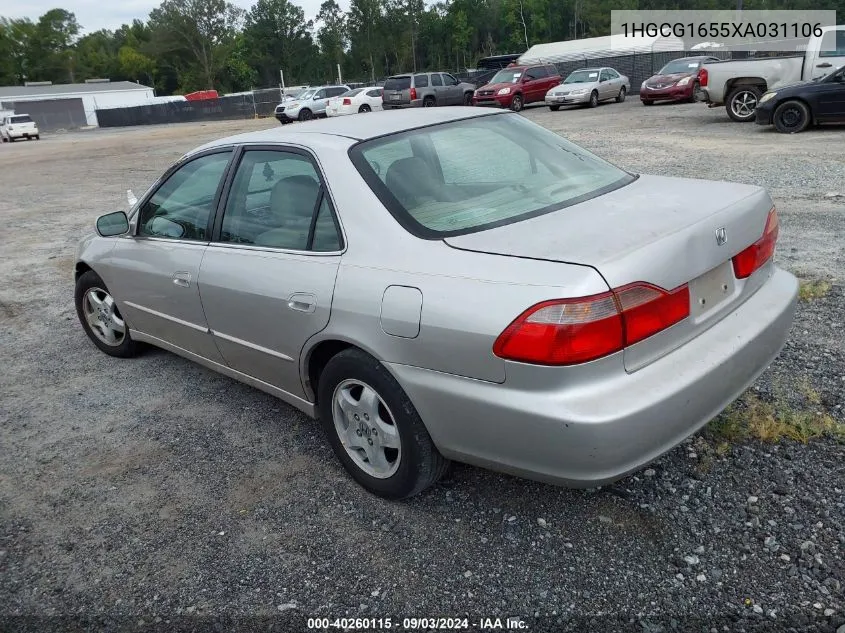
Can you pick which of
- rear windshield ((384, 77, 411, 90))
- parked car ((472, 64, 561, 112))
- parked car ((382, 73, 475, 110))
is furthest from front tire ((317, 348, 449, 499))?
rear windshield ((384, 77, 411, 90))

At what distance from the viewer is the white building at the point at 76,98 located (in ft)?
223

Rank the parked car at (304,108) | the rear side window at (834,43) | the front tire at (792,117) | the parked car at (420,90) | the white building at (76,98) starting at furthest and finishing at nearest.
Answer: the white building at (76,98) < the parked car at (304,108) < the parked car at (420,90) < the rear side window at (834,43) < the front tire at (792,117)

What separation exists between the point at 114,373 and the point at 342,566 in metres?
2.83

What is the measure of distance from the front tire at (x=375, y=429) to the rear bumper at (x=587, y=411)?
0.10 meters

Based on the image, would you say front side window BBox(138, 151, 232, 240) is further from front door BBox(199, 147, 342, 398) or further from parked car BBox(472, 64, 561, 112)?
parked car BBox(472, 64, 561, 112)

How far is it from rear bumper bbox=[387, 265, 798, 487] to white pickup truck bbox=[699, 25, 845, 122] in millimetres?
13602

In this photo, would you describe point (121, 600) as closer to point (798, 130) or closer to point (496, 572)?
point (496, 572)

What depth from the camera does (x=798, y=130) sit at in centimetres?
1319

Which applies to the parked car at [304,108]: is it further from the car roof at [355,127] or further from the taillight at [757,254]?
the taillight at [757,254]

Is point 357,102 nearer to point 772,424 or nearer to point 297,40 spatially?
point 772,424

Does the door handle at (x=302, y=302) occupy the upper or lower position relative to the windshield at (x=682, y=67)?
lower

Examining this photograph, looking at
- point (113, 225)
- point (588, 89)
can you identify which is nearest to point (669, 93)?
point (588, 89)

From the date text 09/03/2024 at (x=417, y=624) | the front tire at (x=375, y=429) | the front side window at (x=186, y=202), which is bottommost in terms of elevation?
the date text 09/03/2024 at (x=417, y=624)

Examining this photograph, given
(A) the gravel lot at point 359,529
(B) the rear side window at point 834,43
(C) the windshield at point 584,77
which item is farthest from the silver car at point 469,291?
(C) the windshield at point 584,77
